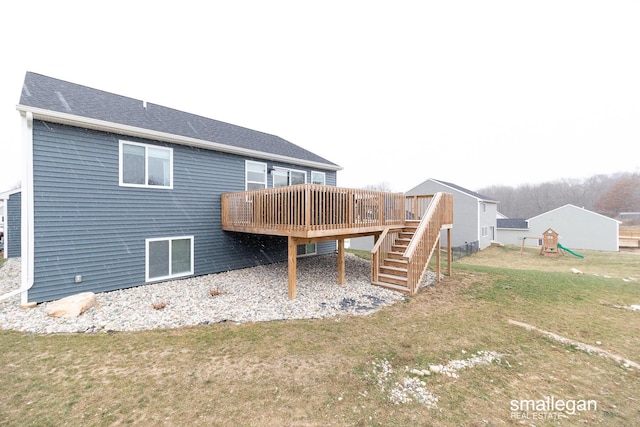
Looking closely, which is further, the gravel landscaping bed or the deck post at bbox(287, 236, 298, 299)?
the deck post at bbox(287, 236, 298, 299)

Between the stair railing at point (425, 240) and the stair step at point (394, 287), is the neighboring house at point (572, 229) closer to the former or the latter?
the stair railing at point (425, 240)

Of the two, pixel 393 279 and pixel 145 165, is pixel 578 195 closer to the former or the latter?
pixel 393 279

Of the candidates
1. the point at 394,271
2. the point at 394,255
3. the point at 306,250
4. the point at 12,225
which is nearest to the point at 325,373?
the point at 394,271

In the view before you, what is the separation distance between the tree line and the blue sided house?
142 feet

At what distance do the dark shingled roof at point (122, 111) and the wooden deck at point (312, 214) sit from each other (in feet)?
8.14

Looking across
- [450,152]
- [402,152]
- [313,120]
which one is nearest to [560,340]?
[313,120]

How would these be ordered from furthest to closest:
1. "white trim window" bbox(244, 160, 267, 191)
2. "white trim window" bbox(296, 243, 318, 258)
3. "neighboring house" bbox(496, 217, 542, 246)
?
"neighboring house" bbox(496, 217, 542, 246)
"white trim window" bbox(296, 243, 318, 258)
"white trim window" bbox(244, 160, 267, 191)

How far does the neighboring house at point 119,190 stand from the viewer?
592 cm

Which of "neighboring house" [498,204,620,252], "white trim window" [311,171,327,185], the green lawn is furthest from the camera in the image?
"neighboring house" [498,204,620,252]

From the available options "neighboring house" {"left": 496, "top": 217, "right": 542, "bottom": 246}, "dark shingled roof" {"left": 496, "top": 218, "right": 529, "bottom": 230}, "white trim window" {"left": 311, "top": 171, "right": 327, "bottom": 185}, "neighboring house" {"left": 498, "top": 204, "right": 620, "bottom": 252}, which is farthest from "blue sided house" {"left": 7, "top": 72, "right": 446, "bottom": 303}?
"dark shingled roof" {"left": 496, "top": 218, "right": 529, "bottom": 230}

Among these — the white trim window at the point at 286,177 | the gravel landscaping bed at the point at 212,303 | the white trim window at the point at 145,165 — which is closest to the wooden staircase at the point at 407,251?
the gravel landscaping bed at the point at 212,303

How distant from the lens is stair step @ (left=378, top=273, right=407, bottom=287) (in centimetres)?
731

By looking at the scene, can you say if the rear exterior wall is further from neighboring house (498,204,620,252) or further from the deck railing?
neighboring house (498,204,620,252)

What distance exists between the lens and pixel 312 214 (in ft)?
20.6
